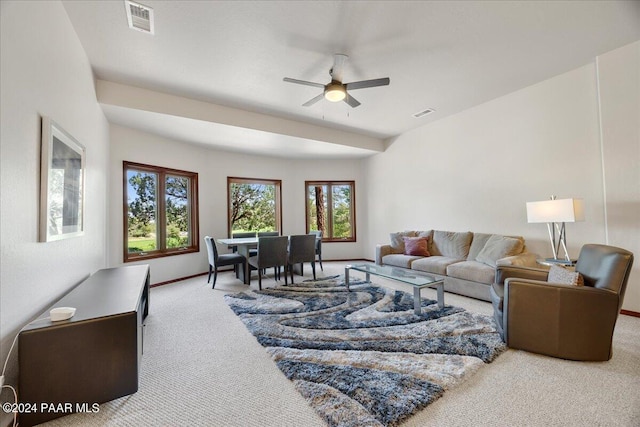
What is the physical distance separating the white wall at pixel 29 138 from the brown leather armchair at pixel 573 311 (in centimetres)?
349

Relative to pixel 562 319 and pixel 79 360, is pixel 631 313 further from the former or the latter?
pixel 79 360

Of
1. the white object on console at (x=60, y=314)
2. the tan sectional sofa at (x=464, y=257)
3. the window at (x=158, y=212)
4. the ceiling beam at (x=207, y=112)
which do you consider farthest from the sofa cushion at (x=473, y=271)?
the window at (x=158, y=212)

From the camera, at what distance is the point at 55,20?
2.07 m

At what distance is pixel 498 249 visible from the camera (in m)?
3.75

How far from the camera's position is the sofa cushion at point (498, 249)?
11.9 feet

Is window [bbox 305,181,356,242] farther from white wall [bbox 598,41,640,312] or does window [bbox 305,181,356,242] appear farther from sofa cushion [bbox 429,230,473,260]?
white wall [bbox 598,41,640,312]

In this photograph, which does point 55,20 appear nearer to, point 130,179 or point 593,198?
point 130,179

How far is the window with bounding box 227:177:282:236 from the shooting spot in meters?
6.14

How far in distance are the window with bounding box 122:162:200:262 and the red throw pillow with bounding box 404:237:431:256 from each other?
4142mm

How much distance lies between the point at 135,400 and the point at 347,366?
146 centimetres

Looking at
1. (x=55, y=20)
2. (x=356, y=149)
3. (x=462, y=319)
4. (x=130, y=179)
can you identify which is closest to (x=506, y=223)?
(x=462, y=319)

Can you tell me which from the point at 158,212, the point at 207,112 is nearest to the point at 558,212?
the point at 207,112

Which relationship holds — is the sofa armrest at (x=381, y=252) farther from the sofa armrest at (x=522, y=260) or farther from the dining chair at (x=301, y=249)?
the sofa armrest at (x=522, y=260)

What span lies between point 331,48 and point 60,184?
2.75 meters
